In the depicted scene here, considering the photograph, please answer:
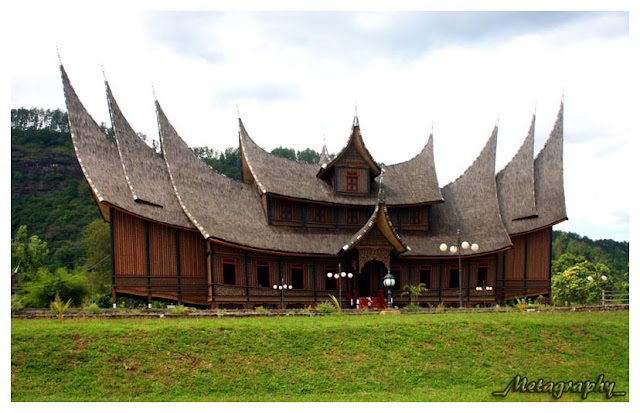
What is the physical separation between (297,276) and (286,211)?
112 inches

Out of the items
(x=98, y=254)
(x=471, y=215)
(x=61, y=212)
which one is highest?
(x=61, y=212)

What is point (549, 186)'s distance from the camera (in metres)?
26.2

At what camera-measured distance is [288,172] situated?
25.7 m

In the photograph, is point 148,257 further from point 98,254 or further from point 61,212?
point 61,212

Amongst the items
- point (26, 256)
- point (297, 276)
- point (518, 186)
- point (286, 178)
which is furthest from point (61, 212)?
point (518, 186)

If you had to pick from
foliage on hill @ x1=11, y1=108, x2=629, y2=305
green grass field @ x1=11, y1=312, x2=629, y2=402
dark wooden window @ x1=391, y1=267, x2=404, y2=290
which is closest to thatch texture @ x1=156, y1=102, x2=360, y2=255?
dark wooden window @ x1=391, y1=267, x2=404, y2=290

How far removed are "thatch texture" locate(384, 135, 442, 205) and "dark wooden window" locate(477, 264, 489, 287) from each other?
11.6 ft

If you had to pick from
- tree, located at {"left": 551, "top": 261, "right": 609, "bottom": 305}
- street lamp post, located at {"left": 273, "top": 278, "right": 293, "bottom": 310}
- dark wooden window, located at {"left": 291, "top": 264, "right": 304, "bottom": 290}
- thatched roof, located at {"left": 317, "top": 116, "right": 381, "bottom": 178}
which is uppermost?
thatched roof, located at {"left": 317, "top": 116, "right": 381, "bottom": 178}

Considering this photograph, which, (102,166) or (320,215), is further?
(320,215)

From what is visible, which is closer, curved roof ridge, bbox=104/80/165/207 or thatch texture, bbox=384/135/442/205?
curved roof ridge, bbox=104/80/165/207

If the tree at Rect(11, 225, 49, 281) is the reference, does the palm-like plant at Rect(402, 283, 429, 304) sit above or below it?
below

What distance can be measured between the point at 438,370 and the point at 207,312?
7.35 metres

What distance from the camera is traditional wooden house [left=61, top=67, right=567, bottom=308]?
20.9 metres

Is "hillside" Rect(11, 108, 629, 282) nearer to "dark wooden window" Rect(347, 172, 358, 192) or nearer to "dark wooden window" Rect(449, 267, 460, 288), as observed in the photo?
"dark wooden window" Rect(347, 172, 358, 192)
